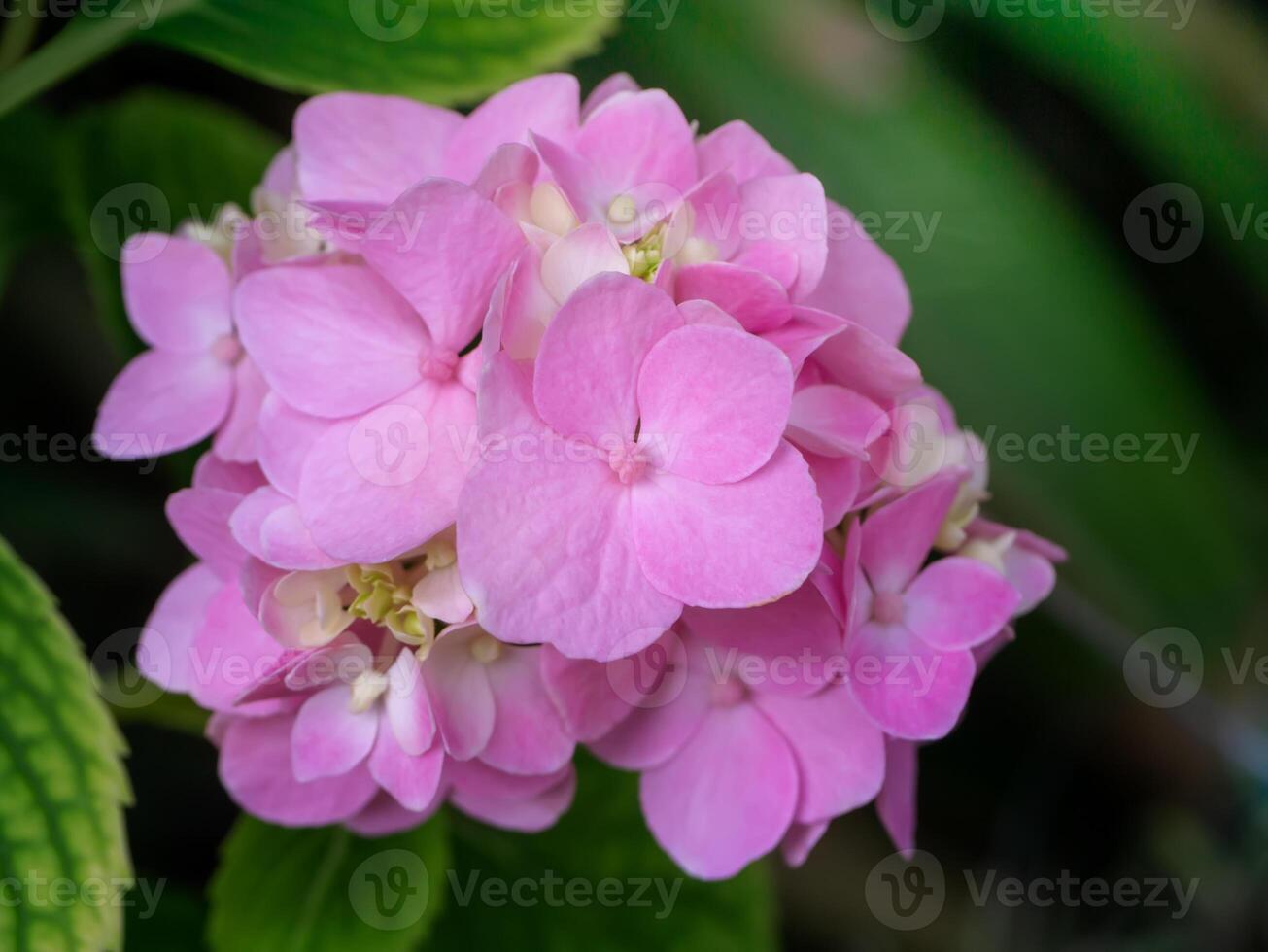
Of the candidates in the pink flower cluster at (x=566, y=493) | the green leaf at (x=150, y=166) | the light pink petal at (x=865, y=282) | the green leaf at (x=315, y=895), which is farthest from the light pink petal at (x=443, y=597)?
the green leaf at (x=150, y=166)

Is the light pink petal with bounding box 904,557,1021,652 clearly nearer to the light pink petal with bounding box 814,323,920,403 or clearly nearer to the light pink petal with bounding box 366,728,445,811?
the light pink petal with bounding box 814,323,920,403

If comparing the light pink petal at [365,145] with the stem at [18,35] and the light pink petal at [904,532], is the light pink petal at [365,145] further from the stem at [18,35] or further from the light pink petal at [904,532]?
the stem at [18,35]

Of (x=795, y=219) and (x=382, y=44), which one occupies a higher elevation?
(x=795, y=219)

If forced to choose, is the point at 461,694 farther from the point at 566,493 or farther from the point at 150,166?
the point at 150,166

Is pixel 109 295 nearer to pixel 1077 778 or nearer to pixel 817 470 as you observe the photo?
pixel 817 470

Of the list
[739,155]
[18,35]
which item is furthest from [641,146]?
[18,35]

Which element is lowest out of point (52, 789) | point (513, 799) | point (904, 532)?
point (52, 789)
